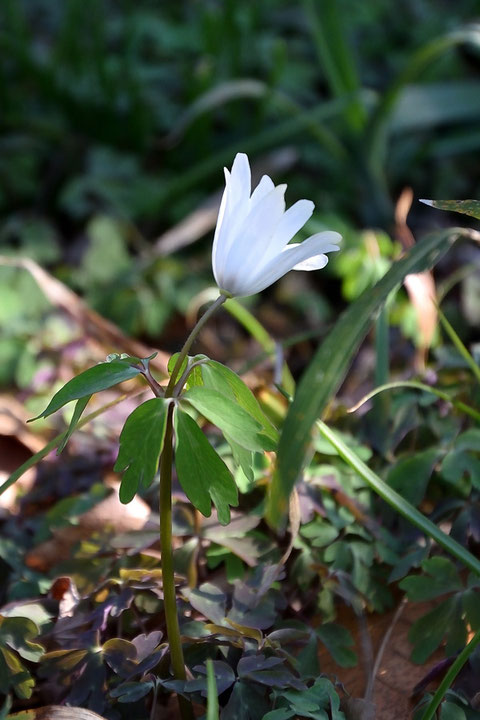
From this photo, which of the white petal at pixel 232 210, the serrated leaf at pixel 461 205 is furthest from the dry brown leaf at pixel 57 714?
the serrated leaf at pixel 461 205

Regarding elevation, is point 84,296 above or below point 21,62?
below

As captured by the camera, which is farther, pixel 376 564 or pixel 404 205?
pixel 404 205

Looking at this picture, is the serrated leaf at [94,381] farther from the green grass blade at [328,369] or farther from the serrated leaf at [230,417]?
the green grass blade at [328,369]

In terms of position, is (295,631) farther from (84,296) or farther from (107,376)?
(84,296)

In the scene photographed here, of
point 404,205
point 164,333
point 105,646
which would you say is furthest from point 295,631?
point 164,333

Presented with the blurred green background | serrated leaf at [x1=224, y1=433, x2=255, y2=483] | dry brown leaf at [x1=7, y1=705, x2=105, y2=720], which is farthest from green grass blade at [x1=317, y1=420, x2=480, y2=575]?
the blurred green background
